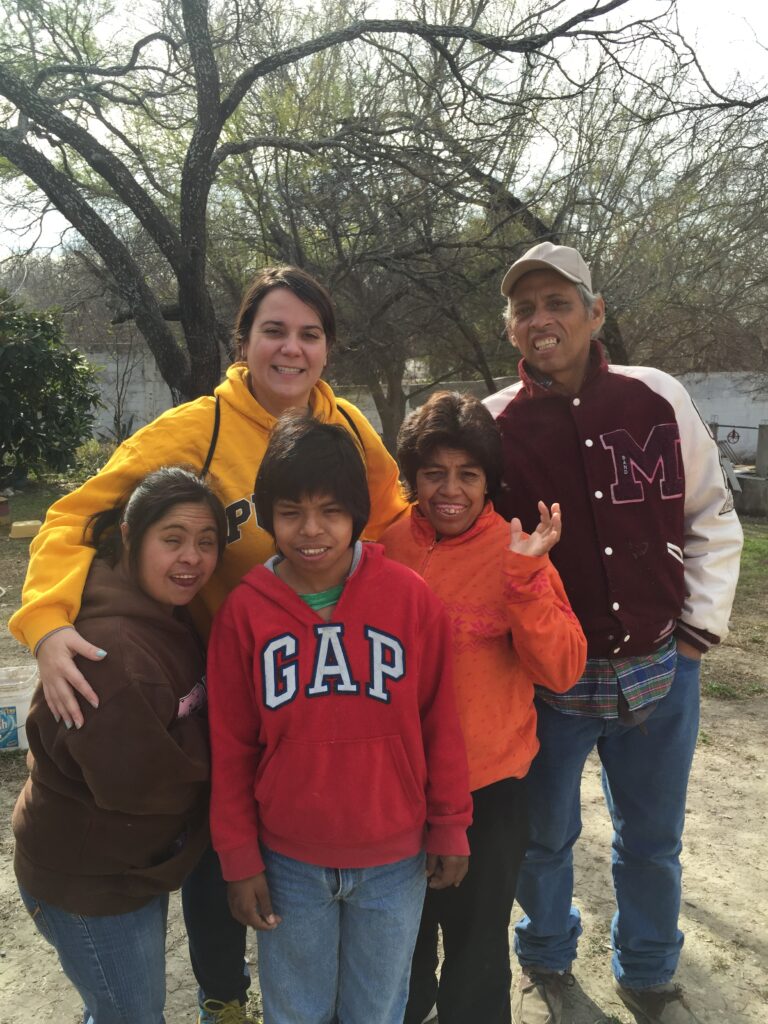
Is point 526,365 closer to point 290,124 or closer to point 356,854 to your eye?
point 356,854

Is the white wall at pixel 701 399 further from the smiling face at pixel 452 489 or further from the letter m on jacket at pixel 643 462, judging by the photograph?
the smiling face at pixel 452 489

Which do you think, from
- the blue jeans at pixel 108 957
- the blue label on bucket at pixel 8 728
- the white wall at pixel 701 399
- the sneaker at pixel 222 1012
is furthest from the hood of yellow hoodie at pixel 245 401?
the white wall at pixel 701 399

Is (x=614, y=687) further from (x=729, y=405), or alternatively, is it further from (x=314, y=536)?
(x=729, y=405)

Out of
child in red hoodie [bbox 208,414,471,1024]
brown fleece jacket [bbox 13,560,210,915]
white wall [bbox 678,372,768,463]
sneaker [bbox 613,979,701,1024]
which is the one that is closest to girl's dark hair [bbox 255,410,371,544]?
child in red hoodie [bbox 208,414,471,1024]

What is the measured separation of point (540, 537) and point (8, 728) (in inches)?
128

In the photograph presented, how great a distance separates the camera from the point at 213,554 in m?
1.67

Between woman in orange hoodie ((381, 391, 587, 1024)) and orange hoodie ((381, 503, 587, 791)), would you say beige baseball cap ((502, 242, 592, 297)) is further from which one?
orange hoodie ((381, 503, 587, 791))

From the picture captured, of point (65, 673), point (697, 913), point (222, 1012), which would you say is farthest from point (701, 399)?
point (65, 673)

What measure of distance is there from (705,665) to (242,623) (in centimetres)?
456

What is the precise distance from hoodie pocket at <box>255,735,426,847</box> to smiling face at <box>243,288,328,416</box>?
85 cm

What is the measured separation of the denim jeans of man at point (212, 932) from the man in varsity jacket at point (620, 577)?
78cm

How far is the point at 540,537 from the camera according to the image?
5.29 feet

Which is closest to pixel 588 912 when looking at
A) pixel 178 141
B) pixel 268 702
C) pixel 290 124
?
pixel 268 702

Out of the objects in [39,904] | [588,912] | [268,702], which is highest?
[268,702]
